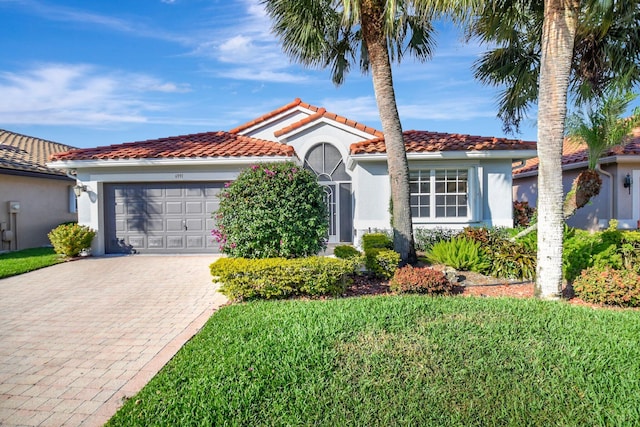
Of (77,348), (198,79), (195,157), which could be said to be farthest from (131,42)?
(77,348)

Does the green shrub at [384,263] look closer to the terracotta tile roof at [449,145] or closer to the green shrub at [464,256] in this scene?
the green shrub at [464,256]

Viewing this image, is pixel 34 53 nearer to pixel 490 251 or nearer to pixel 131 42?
pixel 131 42

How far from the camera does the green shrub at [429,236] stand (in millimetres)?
11836

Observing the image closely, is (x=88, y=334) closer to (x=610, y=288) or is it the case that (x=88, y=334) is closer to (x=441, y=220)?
(x=610, y=288)

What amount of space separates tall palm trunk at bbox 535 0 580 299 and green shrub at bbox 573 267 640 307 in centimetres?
65

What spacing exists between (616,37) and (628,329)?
1080cm

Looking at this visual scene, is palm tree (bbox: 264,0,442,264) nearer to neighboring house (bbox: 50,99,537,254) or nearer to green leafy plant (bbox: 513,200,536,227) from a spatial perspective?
neighboring house (bbox: 50,99,537,254)

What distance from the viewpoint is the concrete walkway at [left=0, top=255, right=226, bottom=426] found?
379cm

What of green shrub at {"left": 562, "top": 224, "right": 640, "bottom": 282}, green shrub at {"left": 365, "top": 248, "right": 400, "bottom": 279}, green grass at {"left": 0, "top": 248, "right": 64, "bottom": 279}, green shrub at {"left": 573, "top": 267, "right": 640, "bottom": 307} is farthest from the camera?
green grass at {"left": 0, "top": 248, "right": 64, "bottom": 279}

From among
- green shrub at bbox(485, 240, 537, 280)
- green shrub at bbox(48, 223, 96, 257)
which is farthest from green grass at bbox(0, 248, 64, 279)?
green shrub at bbox(485, 240, 537, 280)

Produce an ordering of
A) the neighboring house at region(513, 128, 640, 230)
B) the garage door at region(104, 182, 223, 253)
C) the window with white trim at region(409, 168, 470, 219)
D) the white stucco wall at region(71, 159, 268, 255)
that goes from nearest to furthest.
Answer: the window with white trim at region(409, 168, 470, 219) → the white stucco wall at region(71, 159, 268, 255) → the garage door at region(104, 182, 223, 253) → the neighboring house at region(513, 128, 640, 230)

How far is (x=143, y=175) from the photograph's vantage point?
13.2 metres

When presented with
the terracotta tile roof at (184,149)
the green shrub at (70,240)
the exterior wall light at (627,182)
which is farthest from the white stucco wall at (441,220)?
the green shrub at (70,240)

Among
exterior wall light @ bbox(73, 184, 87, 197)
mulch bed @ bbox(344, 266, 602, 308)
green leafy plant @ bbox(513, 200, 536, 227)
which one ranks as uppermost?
exterior wall light @ bbox(73, 184, 87, 197)
